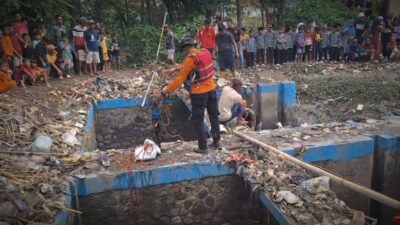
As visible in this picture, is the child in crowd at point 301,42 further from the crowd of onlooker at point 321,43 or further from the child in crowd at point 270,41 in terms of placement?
the child in crowd at point 270,41

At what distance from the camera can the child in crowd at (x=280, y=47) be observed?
14.7 m

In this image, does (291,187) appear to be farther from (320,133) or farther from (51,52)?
(51,52)

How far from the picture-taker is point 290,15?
18.7 m

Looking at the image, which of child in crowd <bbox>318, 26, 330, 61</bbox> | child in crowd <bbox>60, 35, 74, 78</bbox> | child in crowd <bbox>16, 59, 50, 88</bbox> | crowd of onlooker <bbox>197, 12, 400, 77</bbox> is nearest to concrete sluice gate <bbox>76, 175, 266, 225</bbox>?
child in crowd <bbox>16, 59, 50, 88</bbox>

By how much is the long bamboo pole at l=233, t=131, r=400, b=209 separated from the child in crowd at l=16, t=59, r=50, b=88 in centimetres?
615

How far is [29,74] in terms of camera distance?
10852mm

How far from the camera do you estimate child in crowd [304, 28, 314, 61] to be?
49.4ft

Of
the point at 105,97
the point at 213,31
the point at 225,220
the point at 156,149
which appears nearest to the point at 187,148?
the point at 156,149

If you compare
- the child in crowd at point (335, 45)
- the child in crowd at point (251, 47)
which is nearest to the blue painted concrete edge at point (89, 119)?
the child in crowd at point (251, 47)

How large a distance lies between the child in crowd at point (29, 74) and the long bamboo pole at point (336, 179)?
20.2 feet

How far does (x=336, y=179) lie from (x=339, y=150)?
5.68ft

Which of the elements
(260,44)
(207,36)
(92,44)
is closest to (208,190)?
(207,36)

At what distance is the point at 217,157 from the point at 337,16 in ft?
48.3

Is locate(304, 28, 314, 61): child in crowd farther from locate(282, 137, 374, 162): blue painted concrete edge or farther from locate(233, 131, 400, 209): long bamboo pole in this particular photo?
locate(233, 131, 400, 209): long bamboo pole
